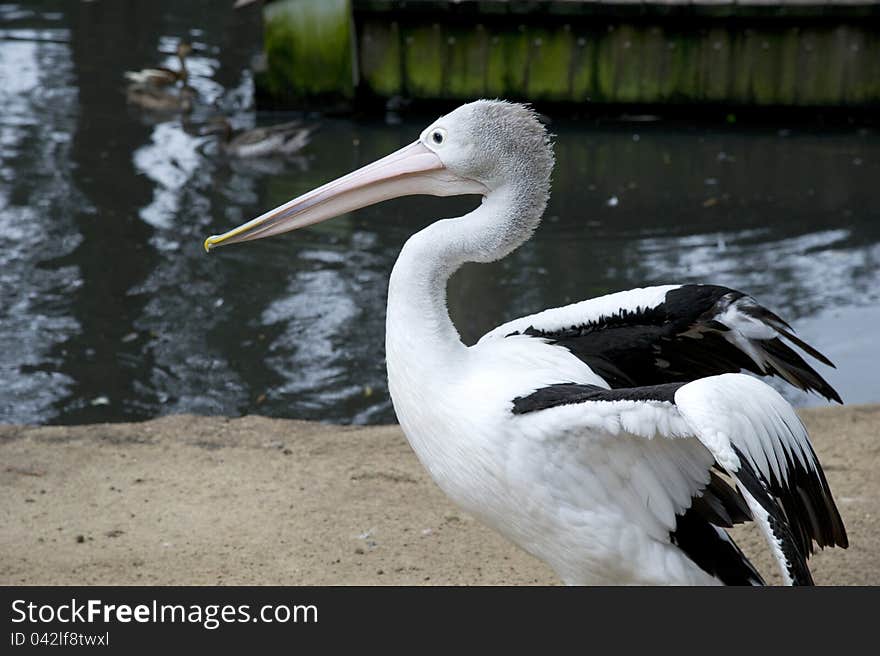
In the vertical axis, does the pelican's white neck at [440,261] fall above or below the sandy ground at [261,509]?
above

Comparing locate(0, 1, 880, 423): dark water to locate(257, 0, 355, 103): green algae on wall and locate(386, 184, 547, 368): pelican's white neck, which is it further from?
locate(386, 184, 547, 368): pelican's white neck

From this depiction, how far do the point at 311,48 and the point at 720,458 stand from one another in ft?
19.9

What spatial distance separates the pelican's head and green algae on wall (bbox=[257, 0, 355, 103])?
198 inches

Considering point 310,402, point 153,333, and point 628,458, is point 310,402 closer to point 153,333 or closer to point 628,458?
point 153,333

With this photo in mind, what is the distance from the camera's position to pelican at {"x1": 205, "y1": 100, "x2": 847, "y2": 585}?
2.61m

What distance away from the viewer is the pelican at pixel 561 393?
261cm

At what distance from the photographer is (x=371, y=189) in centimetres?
293

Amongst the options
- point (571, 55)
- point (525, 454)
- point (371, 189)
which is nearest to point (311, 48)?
point (571, 55)

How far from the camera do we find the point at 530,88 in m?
7.92

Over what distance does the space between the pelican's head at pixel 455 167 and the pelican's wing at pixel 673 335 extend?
0.35 m

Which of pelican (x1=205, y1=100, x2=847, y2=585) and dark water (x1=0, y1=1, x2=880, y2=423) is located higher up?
pelican (x1=205, y1=100, x2=847, y2=585)

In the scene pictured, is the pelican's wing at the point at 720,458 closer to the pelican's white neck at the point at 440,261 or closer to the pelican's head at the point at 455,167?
the pelican's white neck at the point at 440,261

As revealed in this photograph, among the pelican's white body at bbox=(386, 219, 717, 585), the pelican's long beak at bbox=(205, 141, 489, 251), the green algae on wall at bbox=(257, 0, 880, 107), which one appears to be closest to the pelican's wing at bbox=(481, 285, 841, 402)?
the pelican's white body at bbox=(386, 219, 717, 585)

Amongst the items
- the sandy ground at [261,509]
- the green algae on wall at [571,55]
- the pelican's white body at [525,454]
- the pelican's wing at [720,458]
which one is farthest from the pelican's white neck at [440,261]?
the green algae on wall at [571,55]
